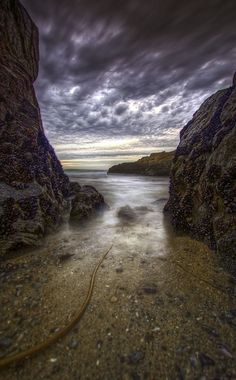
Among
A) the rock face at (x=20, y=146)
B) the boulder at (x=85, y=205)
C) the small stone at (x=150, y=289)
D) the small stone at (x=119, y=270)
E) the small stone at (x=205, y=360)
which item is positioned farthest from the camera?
the boulder at (x=85, y=205)

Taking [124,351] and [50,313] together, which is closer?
[124,351]

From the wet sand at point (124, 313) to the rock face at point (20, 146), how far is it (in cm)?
120

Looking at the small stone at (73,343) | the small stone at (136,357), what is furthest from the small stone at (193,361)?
the small stone at (73,343)

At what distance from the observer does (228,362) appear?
218cm

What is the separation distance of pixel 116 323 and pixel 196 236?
13.5ft

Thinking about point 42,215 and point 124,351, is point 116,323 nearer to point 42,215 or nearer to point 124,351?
point 124,351

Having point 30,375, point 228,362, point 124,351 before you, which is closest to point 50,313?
point 30,375

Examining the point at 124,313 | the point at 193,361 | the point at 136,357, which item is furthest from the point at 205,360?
the point at 124,313

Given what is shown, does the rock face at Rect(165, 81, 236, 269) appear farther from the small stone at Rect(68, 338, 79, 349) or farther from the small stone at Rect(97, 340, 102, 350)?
the small stone at Rect(68, 338, 79, 349)

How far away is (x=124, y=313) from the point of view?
2984 millimetres

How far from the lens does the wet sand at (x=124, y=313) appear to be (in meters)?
2.19

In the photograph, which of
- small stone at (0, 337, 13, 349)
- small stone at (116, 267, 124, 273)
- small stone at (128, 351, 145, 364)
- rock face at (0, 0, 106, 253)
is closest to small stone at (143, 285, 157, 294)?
small stone at (116, 267, 124, 273)

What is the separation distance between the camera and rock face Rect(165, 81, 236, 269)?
4492 mm

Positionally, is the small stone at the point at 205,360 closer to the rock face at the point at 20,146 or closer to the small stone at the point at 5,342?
the small stone at the point at 5,342
